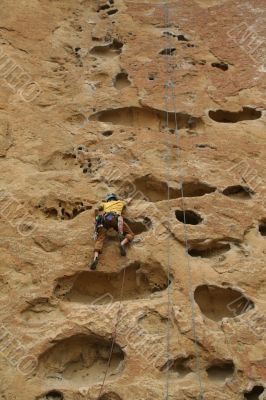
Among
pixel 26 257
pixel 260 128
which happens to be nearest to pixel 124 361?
pixel 26 257

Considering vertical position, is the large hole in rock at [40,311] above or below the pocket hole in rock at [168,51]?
below

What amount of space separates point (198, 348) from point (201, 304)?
0.61 meters

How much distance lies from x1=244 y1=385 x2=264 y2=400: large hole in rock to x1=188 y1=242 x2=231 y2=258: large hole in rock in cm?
154

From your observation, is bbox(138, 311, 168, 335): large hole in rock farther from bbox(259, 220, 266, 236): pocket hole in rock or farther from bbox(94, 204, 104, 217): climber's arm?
bbox(259, 220, 266, 236): pocket hole in rock

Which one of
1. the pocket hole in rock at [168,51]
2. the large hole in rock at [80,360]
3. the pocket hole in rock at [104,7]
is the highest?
the pocket hole in rock at [104,7]

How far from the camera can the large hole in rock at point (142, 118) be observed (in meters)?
7.82

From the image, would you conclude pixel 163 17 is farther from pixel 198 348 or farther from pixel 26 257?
pixel 198 348

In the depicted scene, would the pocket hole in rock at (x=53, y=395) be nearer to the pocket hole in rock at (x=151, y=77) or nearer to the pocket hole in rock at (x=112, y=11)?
the pocket hole in rock at (x=151, y=77)

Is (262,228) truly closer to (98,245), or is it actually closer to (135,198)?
(135,198)

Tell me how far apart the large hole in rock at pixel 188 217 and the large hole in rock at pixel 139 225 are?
36 cm

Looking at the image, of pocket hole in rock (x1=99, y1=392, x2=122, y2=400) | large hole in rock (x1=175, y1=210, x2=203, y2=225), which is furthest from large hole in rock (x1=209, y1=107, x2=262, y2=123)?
pocket hole in rock (x1=99, y1=392, x2=122, y2=400)

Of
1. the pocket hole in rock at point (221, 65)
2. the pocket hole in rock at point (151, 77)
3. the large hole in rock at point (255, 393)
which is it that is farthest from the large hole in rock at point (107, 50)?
the large hole in rock at point (255, 393)

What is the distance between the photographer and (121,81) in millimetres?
8453

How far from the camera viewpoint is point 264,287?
5.90 m
